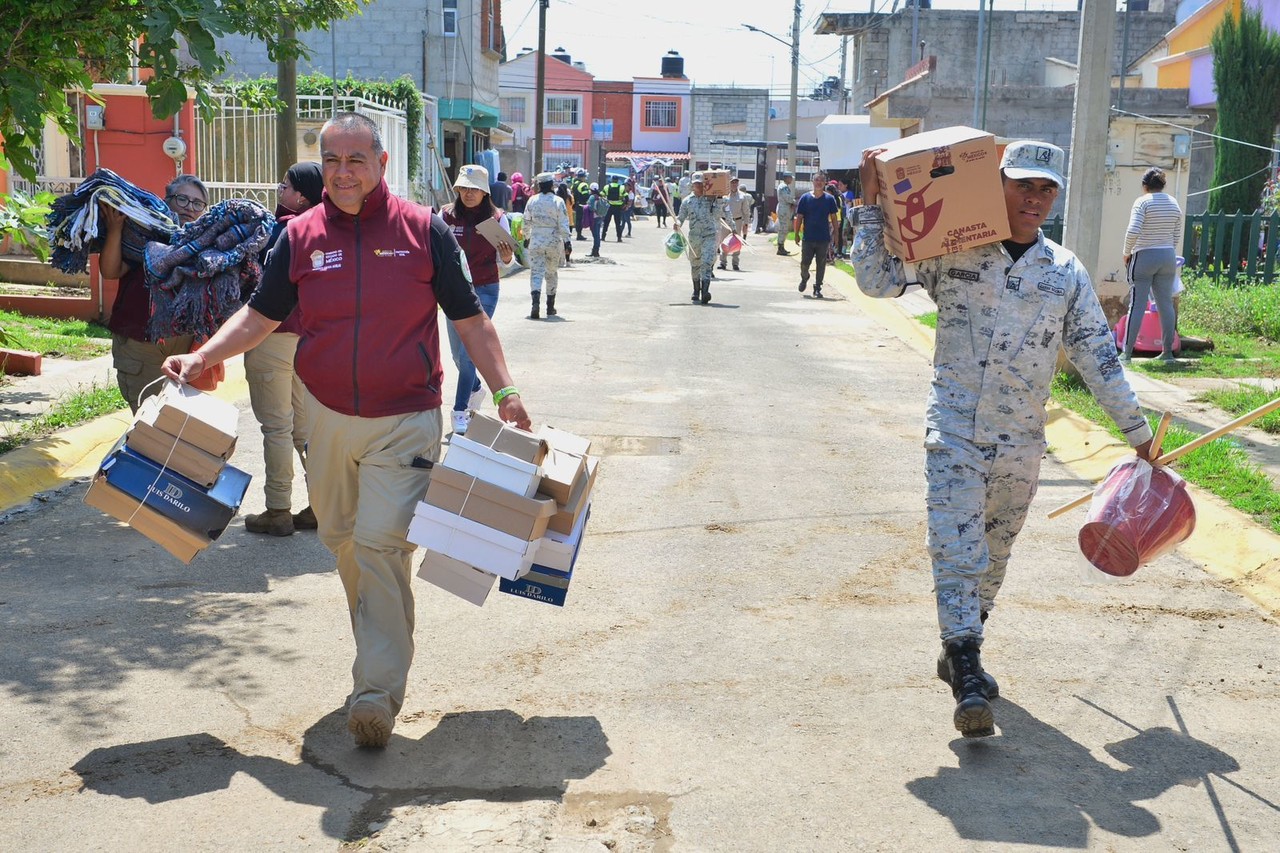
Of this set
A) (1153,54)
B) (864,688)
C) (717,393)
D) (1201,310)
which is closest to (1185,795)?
(864,688)

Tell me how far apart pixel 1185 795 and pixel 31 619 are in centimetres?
453

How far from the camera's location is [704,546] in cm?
739

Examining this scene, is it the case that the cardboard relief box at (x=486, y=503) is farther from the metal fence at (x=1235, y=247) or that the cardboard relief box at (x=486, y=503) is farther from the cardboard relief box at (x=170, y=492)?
the metal fence at (x=1235, y=247)

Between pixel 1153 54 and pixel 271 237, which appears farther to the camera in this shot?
pixel 1153 54

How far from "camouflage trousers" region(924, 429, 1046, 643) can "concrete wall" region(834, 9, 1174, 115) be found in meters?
41.6

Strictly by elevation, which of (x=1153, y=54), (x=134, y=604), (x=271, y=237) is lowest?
(x=134, y=604)

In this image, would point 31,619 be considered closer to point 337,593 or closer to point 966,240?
point 337,593

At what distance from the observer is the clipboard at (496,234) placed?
10.7 m

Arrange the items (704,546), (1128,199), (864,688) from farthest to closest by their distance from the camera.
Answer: (1128,199), (704,546), (864,688)

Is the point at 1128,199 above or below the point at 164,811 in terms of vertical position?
above

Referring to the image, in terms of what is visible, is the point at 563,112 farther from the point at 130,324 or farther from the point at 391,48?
the point at 130,324

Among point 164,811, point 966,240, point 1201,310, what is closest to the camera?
point 164,811

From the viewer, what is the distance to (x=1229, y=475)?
333 inches

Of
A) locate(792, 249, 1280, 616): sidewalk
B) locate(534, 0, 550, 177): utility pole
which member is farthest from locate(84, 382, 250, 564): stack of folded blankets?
locate(534, 0, 550, 177): utility pole
